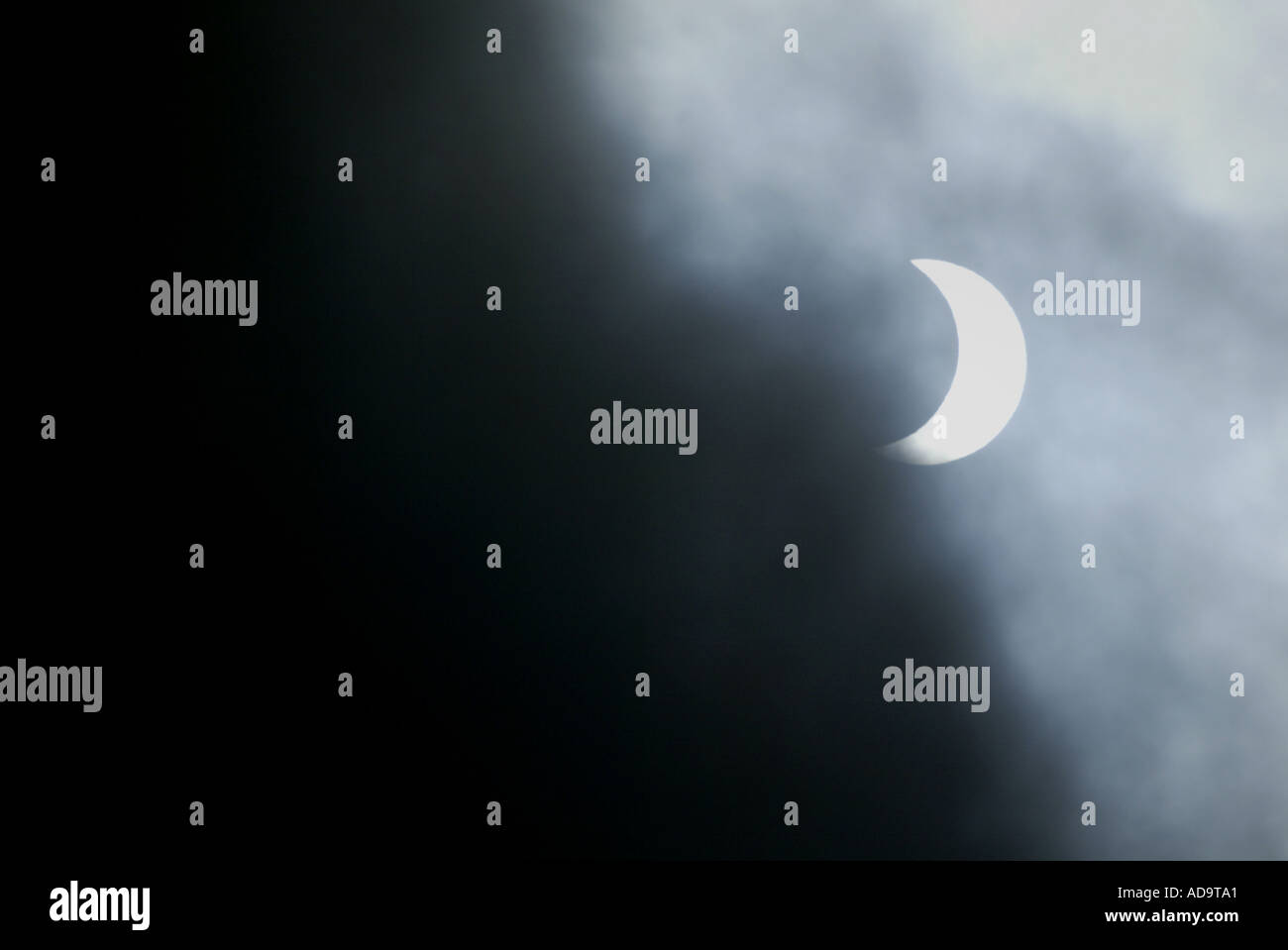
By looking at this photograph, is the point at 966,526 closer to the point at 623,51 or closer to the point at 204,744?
the point at 623,51

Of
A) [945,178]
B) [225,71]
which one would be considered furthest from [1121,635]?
[225,71]

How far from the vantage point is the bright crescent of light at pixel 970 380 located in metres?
2.35

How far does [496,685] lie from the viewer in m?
2.37

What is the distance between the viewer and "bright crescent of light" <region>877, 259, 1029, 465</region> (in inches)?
92.4

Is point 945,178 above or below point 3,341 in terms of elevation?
above

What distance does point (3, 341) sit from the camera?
2365 millimetres

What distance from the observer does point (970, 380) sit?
235 cm
